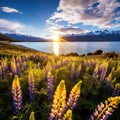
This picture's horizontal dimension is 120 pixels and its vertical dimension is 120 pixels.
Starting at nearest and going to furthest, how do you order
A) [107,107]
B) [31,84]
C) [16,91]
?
[107,107] < [16,91] < [31,84]

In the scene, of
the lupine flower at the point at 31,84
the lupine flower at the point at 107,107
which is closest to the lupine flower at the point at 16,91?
the lupine flower at the point at 31,84

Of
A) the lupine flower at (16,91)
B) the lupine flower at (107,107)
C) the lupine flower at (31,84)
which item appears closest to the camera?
the lupine flower at (107,107)

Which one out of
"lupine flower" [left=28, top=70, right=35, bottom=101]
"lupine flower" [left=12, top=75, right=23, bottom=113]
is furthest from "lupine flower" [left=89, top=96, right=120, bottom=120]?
"lupine flower" [left=28, top=70, right=35, bottom=101]

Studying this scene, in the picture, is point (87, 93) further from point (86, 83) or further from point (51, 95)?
point (51, 95)

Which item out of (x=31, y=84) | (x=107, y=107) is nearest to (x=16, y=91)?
(x=31, y=84)

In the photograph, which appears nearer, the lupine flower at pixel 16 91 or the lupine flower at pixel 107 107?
the lupine flower at pixel 107 107

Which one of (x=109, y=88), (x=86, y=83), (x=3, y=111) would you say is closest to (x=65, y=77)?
(x=86, y=83)

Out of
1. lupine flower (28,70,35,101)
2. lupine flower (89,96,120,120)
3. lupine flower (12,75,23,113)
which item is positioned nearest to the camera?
lupine flower (89,96,120,120)

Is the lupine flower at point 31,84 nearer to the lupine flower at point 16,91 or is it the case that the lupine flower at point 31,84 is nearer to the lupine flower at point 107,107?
the lupine flower at point 16,91

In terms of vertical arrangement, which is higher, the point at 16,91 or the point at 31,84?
the point at 16,91

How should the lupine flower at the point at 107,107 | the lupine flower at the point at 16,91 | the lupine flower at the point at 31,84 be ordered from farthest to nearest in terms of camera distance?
the lupine flower at the point at 31,84
the lupine flower at the point at 16,91
the lupine flower at the point at 107,107

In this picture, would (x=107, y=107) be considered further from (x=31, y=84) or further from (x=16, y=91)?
(x=31, y=84)

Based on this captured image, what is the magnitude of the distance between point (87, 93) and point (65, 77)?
4.73 feet

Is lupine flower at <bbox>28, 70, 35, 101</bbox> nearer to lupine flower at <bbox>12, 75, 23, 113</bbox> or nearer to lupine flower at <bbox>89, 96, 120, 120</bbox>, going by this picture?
lupine flower at <bbox>12, 75, 23, 113</bbox>
